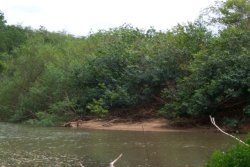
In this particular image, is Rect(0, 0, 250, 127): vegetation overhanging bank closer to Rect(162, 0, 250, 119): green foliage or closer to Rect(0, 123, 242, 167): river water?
Rect(162, 0, 250, 119): green foliage

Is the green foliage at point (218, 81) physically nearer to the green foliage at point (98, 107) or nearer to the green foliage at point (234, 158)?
the green foliage at point (98, 107)

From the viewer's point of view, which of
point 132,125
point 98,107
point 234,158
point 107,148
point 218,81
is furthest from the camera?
point 98,107

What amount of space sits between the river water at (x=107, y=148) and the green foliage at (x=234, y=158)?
20.5ft

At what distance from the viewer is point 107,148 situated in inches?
736

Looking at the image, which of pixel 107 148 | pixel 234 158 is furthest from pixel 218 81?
pixel 234 158

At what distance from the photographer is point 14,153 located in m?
17.4

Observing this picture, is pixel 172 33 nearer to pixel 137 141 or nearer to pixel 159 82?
pixel 159 82

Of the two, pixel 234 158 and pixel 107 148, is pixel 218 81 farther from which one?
pixel 234 158

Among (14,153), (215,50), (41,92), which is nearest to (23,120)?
(41,92)

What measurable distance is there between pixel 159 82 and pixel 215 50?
446cm

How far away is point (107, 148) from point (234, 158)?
11.1 metres

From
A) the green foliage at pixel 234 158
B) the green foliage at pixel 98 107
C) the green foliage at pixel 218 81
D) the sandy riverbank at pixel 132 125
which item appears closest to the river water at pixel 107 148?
the green foliage at pixel 218 81

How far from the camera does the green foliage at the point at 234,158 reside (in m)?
7.80

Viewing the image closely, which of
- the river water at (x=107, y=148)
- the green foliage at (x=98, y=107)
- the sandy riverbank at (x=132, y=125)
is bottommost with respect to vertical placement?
→ the river water at (x=107, y=148)
